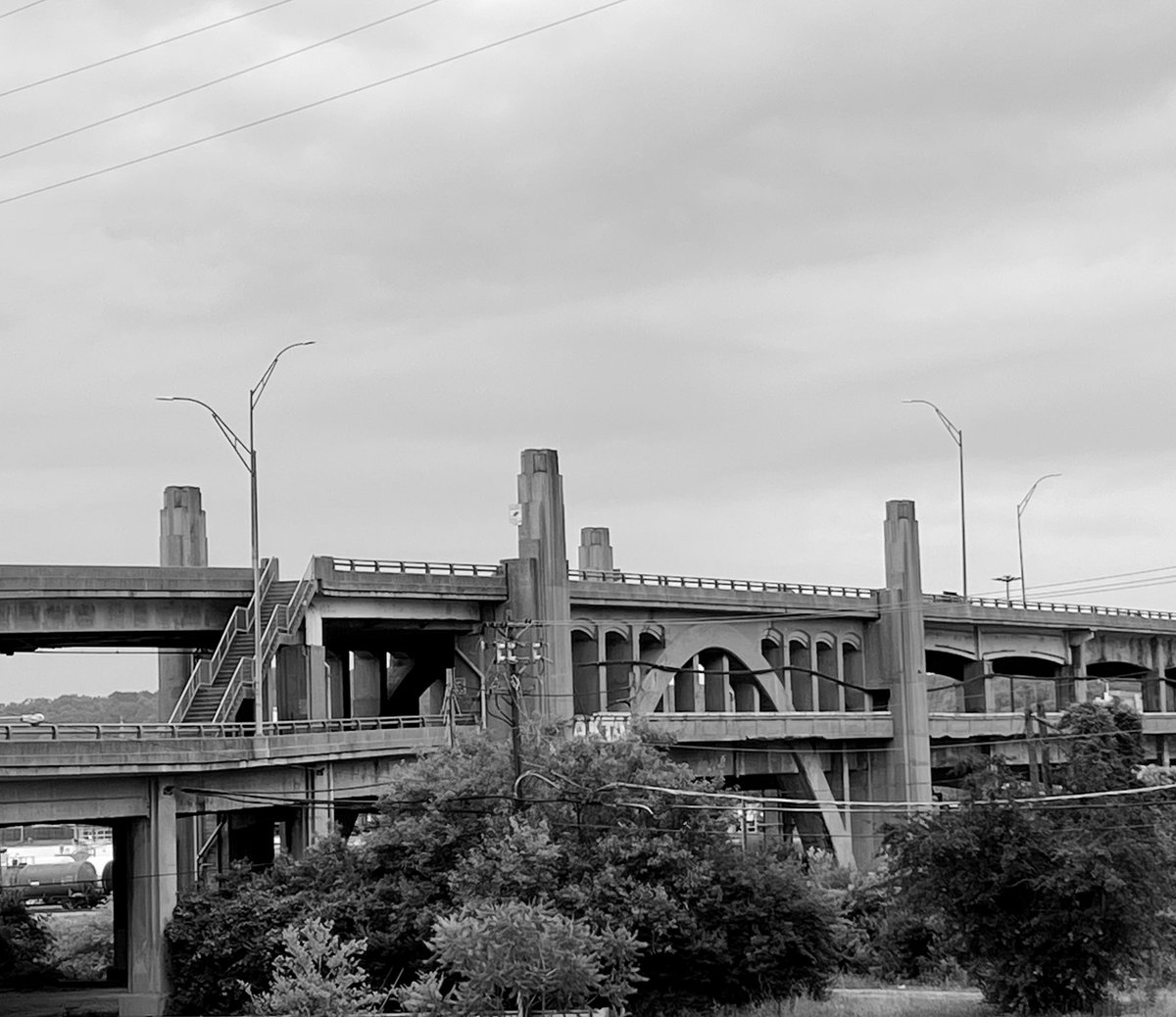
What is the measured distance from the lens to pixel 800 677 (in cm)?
8625

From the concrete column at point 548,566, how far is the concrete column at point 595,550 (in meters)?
34.4

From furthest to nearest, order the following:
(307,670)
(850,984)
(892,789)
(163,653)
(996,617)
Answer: (996,617) → (892,789) → (163,653) → (307,670) → (850,984)

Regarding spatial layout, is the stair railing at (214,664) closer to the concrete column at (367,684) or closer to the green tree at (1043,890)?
the concrete column at (367,684)

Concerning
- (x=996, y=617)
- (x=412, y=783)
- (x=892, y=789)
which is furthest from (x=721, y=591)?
(x=412, y=783)

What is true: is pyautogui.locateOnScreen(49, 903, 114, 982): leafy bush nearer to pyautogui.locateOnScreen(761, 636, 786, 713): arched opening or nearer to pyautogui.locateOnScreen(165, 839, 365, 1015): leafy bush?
pyautogui.locateOnScreen(165, 839, 365, 1015): leafy bush

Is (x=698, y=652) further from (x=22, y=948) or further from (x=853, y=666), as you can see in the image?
(x=22, y=948)

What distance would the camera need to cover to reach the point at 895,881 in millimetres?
43188

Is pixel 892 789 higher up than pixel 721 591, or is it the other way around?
pixel 721 591

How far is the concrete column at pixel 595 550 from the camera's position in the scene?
334 ft

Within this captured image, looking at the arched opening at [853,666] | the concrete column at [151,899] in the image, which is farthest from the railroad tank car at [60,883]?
the concrete column at [151,899]

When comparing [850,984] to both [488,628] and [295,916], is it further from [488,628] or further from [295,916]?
[488,628]

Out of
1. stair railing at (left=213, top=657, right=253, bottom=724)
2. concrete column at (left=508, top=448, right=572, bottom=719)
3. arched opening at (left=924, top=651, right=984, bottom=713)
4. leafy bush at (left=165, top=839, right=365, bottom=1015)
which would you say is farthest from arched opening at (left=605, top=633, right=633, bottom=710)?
leafy bush at (left=165, top=839, right=365, bottom=1015)

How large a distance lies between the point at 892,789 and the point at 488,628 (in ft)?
83.4

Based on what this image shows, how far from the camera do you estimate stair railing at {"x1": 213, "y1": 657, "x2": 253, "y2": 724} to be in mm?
54938
